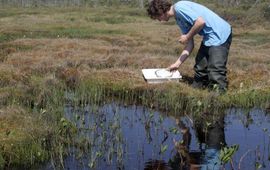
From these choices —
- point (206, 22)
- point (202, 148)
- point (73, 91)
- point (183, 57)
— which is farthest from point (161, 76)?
point (202, 148)

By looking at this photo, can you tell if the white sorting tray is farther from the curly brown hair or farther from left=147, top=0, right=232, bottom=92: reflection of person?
the curly brown hair

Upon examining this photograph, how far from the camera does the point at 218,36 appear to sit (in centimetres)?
1117

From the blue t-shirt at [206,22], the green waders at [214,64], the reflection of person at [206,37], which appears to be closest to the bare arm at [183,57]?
the reflection of person at [206,37]

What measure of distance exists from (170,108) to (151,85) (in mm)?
1326

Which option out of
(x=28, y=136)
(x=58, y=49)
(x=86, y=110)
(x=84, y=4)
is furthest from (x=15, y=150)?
(x=84, y=4)

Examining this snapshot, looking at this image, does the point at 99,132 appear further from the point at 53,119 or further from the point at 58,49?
the point at 58,49

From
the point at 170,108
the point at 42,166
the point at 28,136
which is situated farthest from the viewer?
the point at 170,108

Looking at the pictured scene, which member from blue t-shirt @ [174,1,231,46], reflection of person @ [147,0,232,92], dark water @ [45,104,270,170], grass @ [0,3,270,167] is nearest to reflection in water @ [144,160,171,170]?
dark water @ [45,104,270,170]

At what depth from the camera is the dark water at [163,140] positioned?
7383 mm

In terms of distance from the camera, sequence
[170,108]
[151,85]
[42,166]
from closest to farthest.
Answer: [42,166], [170,108], [151,85]

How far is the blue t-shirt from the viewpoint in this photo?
10.7 m

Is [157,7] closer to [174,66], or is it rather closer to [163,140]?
[174,66]

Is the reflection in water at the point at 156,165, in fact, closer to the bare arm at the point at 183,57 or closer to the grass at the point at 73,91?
the grass at the point at 73,91

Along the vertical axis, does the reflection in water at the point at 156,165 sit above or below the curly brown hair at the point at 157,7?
below
